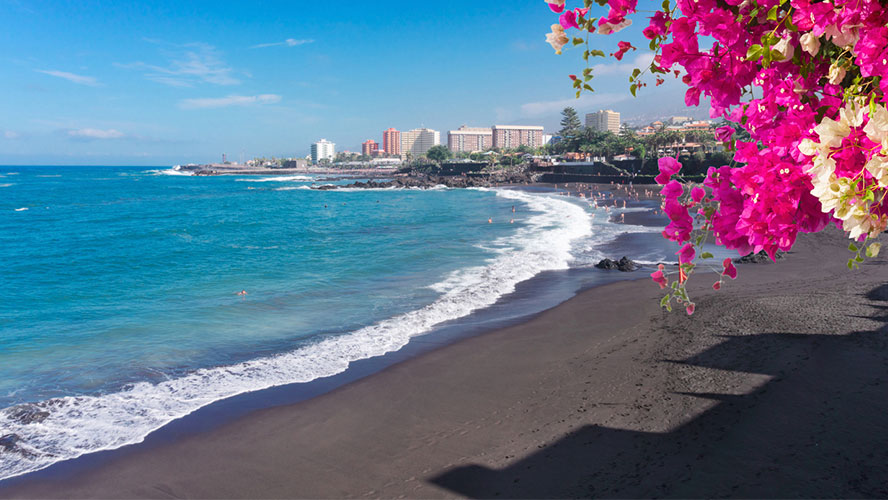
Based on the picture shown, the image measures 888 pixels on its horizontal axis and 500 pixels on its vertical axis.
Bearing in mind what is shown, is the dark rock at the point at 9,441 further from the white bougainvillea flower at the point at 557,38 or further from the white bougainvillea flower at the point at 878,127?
the white bougainvillea flower at the point at 878,127

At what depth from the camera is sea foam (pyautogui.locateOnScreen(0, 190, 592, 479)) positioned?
28.1 ft

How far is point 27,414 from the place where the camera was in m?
9.62

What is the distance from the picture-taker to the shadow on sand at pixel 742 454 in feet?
21.0

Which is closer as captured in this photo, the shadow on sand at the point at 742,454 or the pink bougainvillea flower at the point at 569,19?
the pink bougainvillea flower at the point at 569,19

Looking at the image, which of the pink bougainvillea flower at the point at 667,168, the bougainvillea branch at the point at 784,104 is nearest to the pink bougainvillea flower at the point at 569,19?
the bougainvillea branch at the point at 784,104

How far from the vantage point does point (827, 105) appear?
145 centimetres

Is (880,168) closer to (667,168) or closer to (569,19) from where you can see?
(667,168)

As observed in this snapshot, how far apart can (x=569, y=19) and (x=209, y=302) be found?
18451 mm

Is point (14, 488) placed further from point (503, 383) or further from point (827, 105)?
point (827, 105)

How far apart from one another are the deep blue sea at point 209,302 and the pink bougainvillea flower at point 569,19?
9.47 metres

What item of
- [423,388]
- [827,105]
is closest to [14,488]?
[423,388]

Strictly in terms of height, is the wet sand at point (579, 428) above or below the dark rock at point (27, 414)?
above

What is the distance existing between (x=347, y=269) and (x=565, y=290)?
9.82m

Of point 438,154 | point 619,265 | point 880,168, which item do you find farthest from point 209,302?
point 438,154
